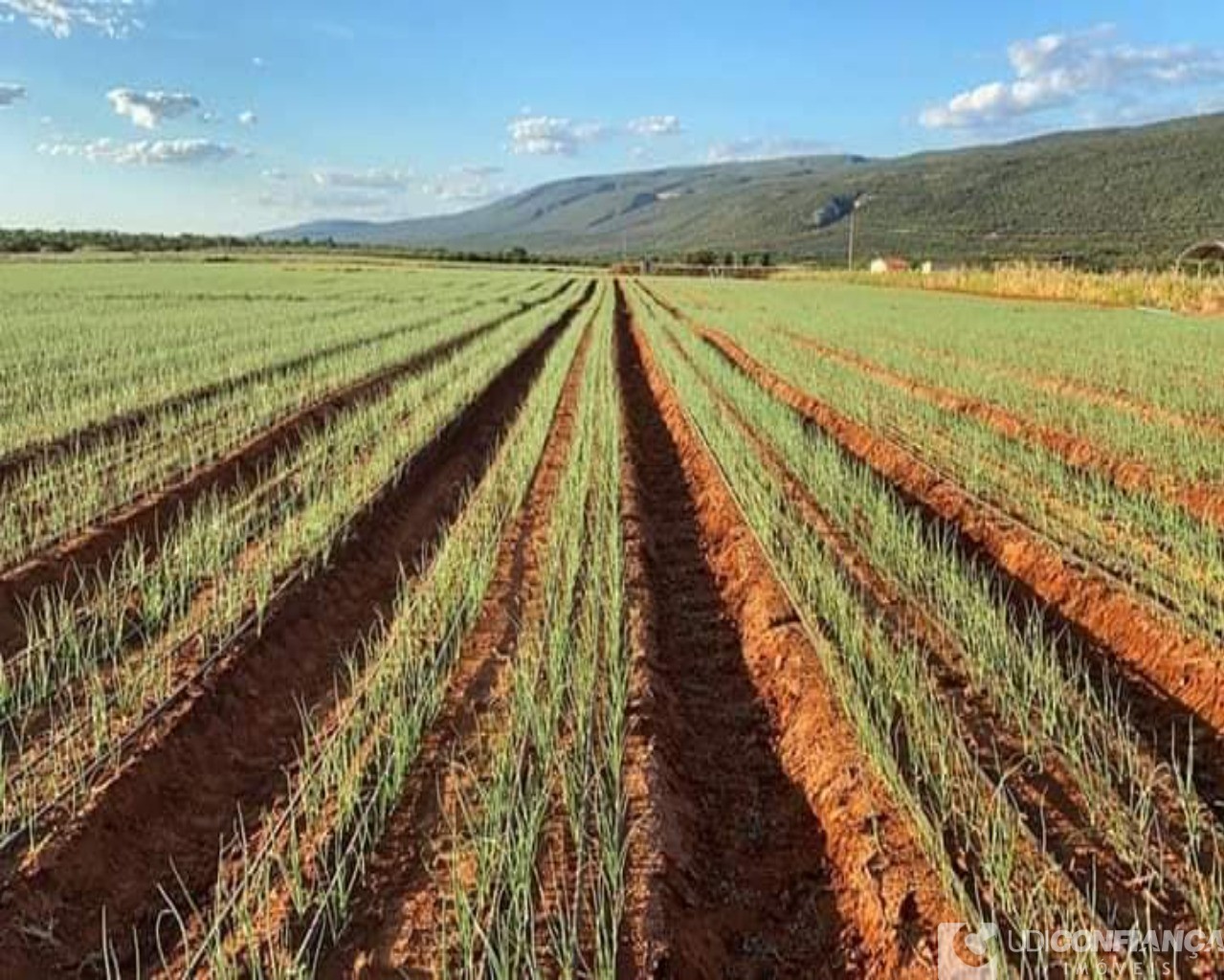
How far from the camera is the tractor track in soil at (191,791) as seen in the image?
3496 millimetres

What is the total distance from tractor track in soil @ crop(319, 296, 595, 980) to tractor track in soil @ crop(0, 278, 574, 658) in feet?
7.70

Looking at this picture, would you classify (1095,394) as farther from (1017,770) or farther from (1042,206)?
(1042,206)

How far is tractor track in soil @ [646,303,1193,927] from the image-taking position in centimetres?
339

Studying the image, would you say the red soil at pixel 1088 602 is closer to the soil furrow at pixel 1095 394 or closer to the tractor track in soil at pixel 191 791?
the soil furrow at pixel 1095 394

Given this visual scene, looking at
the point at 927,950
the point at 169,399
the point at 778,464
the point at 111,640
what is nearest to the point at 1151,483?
the point at 778,464

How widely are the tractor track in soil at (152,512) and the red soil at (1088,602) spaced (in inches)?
219

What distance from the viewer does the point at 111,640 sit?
223 inches

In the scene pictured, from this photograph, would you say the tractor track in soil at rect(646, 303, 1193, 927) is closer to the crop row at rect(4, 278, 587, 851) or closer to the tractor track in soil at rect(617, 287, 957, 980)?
the tractor track in soil at rect(617, 287, 957, 980)

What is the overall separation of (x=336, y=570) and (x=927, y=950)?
15.8 feet

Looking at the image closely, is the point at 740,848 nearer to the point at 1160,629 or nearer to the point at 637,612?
the point at 637,612

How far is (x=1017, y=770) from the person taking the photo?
4184 millimetres

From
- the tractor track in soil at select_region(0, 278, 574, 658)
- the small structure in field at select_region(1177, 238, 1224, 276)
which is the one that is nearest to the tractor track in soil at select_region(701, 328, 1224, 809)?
the tractor track in soil at select_region(0, 278, 574, 658)

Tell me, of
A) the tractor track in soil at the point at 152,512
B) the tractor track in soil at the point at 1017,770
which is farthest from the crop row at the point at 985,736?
the tractor track in soil at the point at 152,512

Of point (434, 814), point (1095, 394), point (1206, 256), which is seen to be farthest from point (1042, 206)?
point (434, 814)
